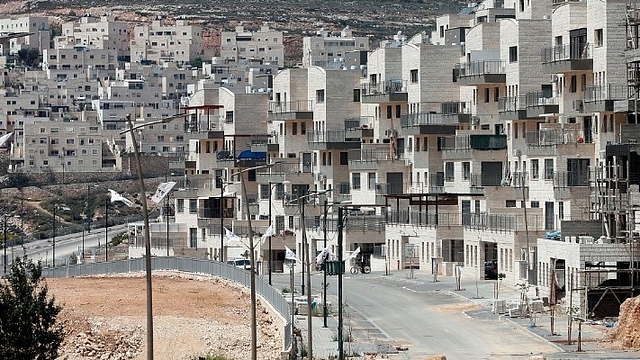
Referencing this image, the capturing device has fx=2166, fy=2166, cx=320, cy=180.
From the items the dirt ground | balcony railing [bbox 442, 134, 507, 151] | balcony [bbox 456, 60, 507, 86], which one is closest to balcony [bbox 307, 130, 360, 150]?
balcony railing [bbox 442, 134, 507, 151]

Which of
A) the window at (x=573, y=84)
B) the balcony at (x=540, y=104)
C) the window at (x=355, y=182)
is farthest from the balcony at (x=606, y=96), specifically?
the window at (x=355, y=182)

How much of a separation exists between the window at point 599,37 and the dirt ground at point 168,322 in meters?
16.3

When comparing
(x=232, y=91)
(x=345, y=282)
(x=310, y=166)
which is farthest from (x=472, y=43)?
(x=232, y=91)

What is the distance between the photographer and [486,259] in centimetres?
9006

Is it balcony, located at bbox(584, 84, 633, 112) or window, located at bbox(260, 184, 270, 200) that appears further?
window, located at bbox(260, 184, 270, 200)

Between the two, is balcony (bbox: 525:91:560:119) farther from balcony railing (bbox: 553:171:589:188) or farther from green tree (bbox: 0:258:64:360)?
green tree (bbox: 0:258:64:360)

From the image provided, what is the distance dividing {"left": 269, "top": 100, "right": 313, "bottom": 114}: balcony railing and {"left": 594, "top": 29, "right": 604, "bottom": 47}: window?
3877 cm

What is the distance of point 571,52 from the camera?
85.3 m

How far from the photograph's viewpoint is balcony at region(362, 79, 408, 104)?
108688mm

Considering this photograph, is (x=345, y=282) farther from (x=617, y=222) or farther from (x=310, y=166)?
(x=310, y=166)

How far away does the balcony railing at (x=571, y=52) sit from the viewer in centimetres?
8419

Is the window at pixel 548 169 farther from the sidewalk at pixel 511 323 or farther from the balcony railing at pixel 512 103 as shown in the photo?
the balcony railing at pixel 512 103

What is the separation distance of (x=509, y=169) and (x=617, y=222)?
1842cm

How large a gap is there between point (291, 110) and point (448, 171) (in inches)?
853
